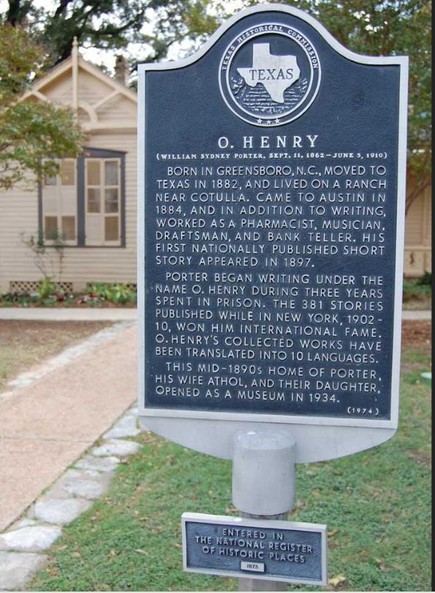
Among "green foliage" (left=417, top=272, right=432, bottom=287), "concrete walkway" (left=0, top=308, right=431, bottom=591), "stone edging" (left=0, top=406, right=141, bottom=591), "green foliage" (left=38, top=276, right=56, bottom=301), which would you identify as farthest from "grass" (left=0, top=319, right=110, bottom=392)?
"green foliage" (left=417, top=272, right=432, bottom=287)

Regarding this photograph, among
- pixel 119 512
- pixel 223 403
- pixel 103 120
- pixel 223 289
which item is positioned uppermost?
pixel 103 120

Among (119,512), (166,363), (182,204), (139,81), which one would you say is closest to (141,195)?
(182,204)

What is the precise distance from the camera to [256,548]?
266cm

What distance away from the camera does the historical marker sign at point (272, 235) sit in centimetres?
267

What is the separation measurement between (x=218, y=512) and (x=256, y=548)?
1.56 metres

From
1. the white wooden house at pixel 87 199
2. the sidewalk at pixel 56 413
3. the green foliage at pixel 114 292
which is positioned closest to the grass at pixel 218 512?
the sidewalk at pixel 56 413

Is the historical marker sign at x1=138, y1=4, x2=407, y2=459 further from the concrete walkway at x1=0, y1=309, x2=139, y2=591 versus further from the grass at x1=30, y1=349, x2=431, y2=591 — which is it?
the concrete walkway at x1=0, y1=309, x2=139, y2=591

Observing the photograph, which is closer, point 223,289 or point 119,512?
point 223,289

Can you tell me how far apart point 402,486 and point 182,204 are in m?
2.77

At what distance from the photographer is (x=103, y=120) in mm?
15414

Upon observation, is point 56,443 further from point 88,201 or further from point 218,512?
point 88,201

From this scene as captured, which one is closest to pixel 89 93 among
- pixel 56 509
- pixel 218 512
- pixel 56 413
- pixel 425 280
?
pixel 425 280

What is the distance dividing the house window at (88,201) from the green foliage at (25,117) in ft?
12.8

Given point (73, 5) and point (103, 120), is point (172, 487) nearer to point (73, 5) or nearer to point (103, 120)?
point (103, 120)
